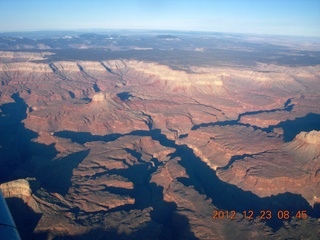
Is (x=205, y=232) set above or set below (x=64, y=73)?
below

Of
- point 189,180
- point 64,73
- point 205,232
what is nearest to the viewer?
point 205,232

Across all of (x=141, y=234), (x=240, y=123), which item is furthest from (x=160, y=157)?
(x=240, y=123)

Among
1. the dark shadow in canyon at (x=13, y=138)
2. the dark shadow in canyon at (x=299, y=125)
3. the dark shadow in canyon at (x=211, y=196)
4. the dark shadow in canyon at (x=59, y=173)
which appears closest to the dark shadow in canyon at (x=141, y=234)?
the dark shadow in canyon at (x=211, y=196)

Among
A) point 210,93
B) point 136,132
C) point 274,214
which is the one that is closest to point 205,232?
point 274,214

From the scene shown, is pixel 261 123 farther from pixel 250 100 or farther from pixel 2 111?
pixel 2 111

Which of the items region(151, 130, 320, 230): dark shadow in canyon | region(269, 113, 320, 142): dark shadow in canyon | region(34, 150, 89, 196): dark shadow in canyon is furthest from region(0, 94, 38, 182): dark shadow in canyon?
region(269, 113, 320, 142): dark shadow in canyon

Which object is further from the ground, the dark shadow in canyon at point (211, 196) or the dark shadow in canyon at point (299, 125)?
the dark shadow in canyon at point (299, 125)

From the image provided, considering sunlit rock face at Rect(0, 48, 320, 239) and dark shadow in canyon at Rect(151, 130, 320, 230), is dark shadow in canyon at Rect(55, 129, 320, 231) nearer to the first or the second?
dark shadow in canyon at Rect(151, 130, 320, 230)
